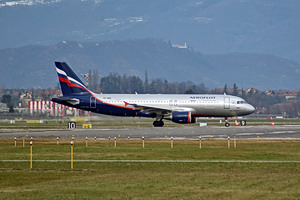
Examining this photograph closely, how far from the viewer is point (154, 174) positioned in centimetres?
3281

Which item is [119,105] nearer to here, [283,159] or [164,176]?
[283,159]

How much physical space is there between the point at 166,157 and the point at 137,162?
3.66 meters

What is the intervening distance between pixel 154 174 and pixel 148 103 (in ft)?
175

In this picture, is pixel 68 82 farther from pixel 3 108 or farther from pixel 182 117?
pixel 3 108

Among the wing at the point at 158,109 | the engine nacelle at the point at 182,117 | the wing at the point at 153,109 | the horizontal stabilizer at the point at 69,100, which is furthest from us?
the horizontal stabilizer at the point at 69,100

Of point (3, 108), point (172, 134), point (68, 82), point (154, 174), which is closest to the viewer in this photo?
point (154, 174)

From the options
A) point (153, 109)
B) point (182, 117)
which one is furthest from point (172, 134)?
point (153, 109)

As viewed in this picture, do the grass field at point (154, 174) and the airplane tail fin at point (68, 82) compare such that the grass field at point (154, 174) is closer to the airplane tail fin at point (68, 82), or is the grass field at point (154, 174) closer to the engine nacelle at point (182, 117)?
the engine nacelle at point (182, 117)

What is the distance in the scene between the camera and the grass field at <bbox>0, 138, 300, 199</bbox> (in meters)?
26.9

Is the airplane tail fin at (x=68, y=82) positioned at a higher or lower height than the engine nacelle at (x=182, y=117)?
higher

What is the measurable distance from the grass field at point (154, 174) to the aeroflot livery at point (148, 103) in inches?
1393

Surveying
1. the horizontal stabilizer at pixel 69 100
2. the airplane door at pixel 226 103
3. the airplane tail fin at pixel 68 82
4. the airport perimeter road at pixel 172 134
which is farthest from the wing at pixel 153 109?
the airport perimeter road at pixel 172 134

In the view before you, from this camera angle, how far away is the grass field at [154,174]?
26.9m

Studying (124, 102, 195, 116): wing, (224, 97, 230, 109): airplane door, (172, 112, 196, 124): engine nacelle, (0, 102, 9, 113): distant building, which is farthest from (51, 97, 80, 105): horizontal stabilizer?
(0, 102, 9, 113): distant building
